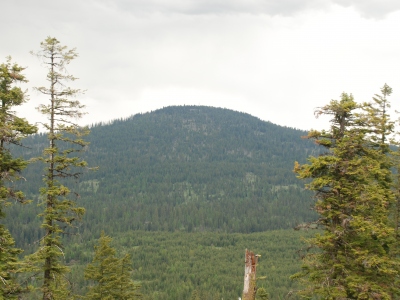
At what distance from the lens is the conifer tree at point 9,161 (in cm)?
1658

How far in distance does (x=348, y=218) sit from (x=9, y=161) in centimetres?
1509

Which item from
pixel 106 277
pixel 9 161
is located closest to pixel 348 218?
pixel 9 161

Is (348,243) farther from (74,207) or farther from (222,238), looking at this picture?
(222,238)

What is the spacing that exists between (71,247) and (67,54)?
178 m

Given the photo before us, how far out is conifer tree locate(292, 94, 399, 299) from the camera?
1598 cm

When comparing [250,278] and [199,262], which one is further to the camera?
[199,262]

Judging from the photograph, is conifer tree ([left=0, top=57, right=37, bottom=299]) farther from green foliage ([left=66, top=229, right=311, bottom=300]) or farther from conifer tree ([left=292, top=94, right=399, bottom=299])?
green foliage ([left=66, top=229, right=311, bottom=300])

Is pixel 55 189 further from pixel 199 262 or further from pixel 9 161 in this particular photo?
pixel 199 262

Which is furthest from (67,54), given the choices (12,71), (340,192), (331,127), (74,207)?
(340,192)

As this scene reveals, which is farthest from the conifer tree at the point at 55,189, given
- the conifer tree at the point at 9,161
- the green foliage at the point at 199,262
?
the green foliage at the point at 199,262

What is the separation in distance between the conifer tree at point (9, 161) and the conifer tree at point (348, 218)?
1264 centimetres

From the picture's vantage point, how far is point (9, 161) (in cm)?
1722

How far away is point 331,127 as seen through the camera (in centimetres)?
1823

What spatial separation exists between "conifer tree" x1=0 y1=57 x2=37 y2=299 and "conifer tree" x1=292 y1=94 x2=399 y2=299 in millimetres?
12639
